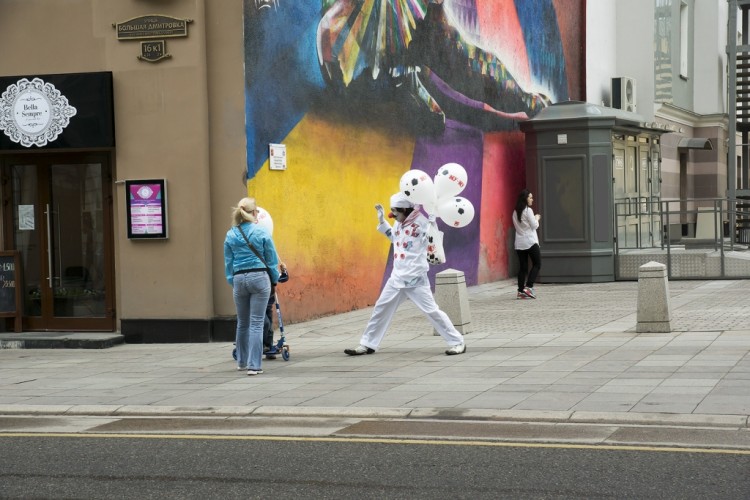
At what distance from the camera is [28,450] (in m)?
7.97

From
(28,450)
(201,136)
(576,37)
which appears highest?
(576,37)

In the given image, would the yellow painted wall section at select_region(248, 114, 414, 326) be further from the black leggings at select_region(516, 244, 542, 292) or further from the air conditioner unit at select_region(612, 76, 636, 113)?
the air conditioner unit at select_region(612, 76, 636, 113)

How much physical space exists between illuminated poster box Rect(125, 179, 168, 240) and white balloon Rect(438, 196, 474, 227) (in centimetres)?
400

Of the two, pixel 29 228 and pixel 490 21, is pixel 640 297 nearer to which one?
pixel 29 228

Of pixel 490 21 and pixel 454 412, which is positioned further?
pixel 490 21

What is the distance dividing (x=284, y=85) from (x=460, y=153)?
21.7ft

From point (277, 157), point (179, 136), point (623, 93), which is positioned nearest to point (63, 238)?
point (179, 136)

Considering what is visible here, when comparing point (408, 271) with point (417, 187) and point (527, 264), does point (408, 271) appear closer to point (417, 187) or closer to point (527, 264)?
point (417, 187)

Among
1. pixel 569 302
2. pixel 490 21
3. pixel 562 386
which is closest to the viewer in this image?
pixel 562 386

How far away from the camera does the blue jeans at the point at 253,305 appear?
445 inches

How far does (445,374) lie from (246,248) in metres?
2.39

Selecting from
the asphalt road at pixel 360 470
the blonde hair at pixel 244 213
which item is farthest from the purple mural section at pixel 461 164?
the asphalt road at pixel 360 470

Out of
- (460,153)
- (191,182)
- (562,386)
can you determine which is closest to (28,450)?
A: (562,386)

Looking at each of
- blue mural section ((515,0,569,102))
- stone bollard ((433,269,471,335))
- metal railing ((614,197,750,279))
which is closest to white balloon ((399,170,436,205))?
stone bollard ((433,269,471,335))
